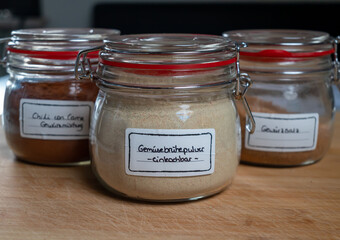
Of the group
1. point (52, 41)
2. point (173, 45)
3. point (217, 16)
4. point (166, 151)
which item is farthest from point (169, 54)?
point (217, 16)

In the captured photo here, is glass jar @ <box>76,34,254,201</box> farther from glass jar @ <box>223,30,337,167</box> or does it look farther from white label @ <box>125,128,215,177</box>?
glass jar @ <box>223,30,337,167</box>

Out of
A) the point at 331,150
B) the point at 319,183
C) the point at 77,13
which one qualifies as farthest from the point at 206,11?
the point at 319,183

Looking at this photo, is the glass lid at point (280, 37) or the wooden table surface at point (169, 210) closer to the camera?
the wooden table surface at point (169, 210)

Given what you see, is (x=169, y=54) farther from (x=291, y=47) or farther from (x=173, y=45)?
(x=291, y=47)

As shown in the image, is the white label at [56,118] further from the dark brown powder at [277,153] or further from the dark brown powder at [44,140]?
the dark brown powder at [277,153]

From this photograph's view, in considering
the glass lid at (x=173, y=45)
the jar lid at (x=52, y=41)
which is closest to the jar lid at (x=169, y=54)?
the glass lid at (x=173, y=45)

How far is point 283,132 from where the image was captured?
28.1 inches

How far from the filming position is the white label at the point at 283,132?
71cm

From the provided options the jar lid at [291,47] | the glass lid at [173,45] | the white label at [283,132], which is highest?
the glass lid at [173,45]

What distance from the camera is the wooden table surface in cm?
52

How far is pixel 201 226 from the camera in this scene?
54 cm

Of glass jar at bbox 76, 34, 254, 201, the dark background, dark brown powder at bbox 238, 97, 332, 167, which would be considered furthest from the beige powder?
the dark background

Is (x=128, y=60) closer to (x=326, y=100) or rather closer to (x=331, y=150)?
(x=326, y=100)

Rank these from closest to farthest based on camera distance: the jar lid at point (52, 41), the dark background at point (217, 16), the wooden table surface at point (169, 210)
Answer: the wooden table surface at point (169, 210) → the jar lid at point (52, 41) → the dark background at point (217, 16)
